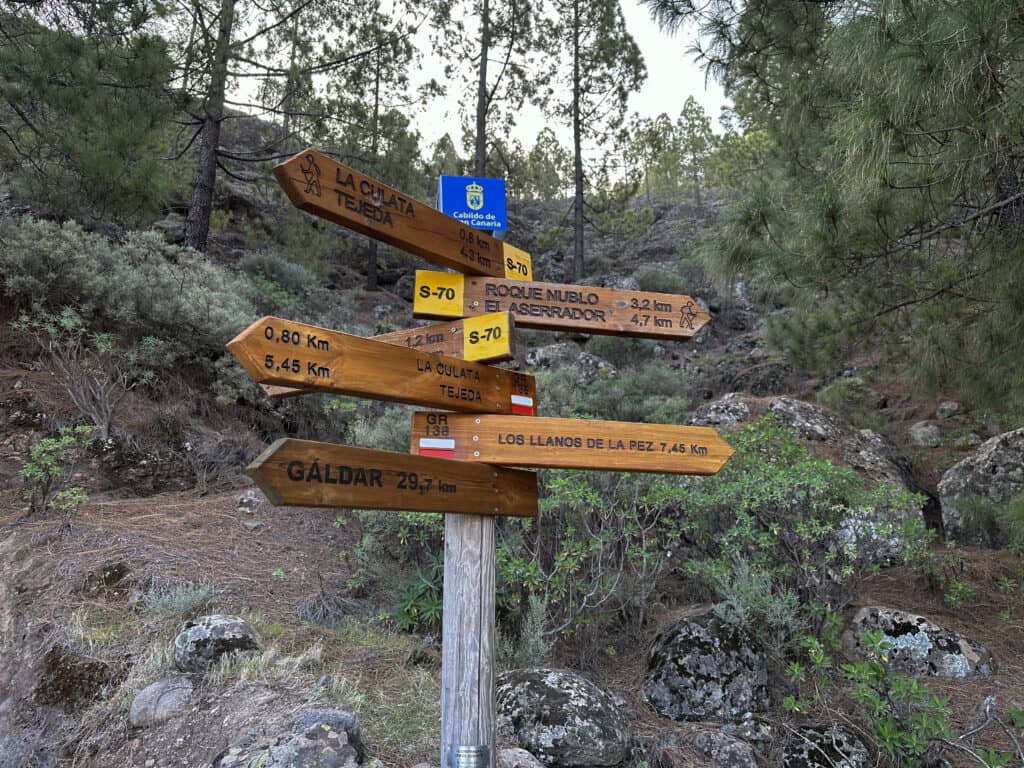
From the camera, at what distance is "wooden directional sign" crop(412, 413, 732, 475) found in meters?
2.50

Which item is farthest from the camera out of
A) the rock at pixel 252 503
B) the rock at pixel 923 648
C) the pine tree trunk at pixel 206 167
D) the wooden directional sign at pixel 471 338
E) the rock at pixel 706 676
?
the pine tree trunk at pixel 206 167

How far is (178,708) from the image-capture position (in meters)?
3.18

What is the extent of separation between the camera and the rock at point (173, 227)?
11.1 m

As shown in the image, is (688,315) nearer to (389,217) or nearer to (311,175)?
(389,217)

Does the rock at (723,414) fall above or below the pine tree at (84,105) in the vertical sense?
below

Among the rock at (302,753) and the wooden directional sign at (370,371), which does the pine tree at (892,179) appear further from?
the rock at (302,753)

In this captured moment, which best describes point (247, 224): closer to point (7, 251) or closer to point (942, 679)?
point (7, 251)

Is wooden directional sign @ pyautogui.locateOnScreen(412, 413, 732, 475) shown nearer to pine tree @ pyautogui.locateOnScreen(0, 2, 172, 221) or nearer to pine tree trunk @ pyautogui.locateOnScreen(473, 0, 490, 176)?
pine tree @ pyautogui.locateOnScreen(0, 2, 172, 221)

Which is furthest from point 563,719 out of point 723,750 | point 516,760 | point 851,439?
point 851,439

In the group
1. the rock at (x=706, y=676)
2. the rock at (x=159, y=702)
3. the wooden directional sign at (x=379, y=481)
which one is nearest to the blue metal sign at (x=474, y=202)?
the wooden directional sign at (x=379, y=481)

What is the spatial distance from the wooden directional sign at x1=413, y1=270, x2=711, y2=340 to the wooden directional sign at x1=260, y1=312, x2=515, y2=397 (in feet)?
0.27

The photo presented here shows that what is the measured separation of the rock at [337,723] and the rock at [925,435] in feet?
29.4

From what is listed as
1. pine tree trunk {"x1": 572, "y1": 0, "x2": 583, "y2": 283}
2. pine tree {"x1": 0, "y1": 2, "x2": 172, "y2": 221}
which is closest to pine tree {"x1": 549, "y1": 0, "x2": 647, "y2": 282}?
pine tree trunk {"x1": 572, "y1": 0, "x2": 583, "y2": 283}

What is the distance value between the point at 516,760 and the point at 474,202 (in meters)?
2.55
